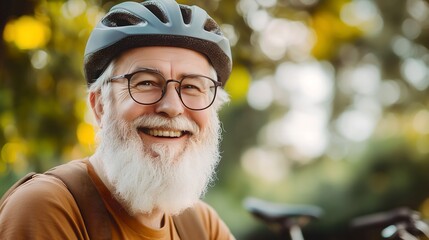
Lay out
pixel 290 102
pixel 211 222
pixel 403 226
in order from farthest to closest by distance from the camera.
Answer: pixel 290 102
pixel 403 226
pixel 211 222

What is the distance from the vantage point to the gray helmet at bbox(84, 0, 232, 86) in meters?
2.50

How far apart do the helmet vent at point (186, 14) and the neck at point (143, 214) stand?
738 mm

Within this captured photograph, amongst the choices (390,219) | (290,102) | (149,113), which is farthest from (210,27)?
(290,102)

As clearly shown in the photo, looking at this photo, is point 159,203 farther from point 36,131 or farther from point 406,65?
point 406,65

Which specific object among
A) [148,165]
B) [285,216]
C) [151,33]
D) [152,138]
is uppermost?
[151,33]

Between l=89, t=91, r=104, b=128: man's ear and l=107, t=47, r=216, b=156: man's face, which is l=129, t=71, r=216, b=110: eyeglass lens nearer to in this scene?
l=107, t=47, r=216, b=156: man's face

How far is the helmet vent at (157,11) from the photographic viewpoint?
8.43 feet

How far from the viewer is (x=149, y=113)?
2455 mm

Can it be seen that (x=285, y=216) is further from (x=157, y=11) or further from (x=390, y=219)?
(x=157, y=11)

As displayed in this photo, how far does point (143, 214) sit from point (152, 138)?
33cm

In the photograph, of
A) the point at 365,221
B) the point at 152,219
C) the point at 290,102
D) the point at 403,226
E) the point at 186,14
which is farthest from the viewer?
the point at 290,102

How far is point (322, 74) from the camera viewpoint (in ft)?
31.5

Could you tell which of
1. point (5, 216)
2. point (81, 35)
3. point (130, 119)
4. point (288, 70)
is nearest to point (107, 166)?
point (130, 119)

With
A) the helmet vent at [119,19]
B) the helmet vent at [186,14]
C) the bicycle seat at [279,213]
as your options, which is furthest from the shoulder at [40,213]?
the bicycle seat at [279,213]
